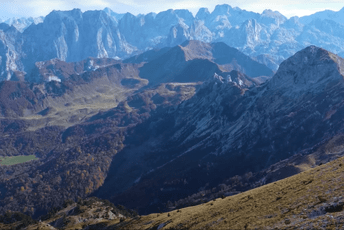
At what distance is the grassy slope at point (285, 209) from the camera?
50312mm

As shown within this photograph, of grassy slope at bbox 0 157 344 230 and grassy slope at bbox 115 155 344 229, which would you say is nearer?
grassy slope at bbox 0 157 344 230

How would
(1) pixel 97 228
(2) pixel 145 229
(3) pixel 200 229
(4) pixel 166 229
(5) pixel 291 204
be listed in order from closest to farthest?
(5) pixel 291 204 < (3) pixel 200 229 < (4) pixel 166 229 < (2) pixel 145 229 < (1) pixel 97 228

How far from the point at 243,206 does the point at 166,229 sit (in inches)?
868

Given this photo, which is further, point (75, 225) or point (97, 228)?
point (75, 225)

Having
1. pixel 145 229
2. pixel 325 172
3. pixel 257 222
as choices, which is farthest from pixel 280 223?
pixel 145 229

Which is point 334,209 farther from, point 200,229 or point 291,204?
point 200,229

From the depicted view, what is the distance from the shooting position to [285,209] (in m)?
57.1

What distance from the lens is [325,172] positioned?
7219 cm

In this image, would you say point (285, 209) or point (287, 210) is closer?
point (287, 210)

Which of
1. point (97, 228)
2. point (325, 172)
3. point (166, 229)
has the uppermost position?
point (325, 172)

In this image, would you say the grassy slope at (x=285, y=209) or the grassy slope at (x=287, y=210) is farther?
the grassy slope at (x=285, y=209)

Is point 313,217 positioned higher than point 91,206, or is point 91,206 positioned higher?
point 313,217

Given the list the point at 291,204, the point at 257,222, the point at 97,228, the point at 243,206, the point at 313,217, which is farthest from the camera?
the point at 97,228

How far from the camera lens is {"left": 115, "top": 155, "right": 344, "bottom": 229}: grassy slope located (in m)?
50.3
